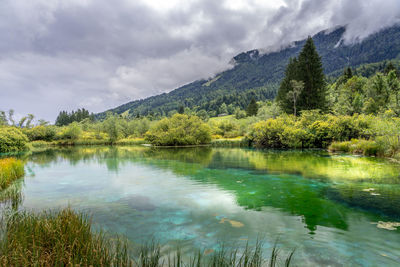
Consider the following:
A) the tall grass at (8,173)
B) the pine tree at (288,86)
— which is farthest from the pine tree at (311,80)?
the tall grass at (8,173)

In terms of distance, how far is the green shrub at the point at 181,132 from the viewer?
142 ft

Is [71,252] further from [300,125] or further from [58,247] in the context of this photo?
[300,125]

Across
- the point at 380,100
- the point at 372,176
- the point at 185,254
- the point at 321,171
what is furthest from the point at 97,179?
the point at 380,100

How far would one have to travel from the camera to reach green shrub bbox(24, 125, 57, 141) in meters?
56.2

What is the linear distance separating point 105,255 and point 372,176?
12774 millimetres

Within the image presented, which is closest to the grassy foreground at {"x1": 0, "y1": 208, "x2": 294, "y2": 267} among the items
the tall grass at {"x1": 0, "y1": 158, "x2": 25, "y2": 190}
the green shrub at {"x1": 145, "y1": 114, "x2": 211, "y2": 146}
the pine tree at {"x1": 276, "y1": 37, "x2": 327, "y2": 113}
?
the tall grass at {"x1": 0, "y1": 158, "x2": 25, "y2": 190}

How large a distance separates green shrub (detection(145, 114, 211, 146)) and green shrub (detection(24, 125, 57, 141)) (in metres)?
32.8

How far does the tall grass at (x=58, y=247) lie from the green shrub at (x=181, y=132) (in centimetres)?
3871

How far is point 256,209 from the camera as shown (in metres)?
7.08

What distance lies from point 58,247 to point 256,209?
5.47m

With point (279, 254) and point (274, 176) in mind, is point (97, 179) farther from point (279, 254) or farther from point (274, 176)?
point (279, 254)

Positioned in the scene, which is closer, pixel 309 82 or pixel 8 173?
pixel 8 173

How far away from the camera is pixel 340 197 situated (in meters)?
8.00

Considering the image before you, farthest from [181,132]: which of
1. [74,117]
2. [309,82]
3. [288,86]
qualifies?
[74,117]
